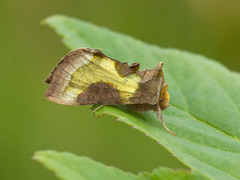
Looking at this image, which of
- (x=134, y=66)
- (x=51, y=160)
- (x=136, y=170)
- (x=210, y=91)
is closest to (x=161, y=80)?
(x=134, y=66)

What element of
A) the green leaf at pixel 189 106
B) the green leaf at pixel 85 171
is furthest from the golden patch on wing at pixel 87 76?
the green leaf at pixel 85 171

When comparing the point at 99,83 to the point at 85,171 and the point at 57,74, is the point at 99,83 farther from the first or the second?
the point at 85,171

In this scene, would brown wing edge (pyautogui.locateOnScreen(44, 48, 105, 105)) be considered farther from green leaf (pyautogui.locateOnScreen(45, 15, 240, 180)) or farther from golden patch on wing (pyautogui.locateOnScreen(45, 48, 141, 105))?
green leaf (pyautogui.locateOnScreen(45, 15, 240, 180))

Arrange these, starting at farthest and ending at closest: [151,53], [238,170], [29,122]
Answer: [29,122] → [151,53] → [238,170]

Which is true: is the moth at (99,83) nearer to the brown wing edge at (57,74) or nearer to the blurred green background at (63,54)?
the brown wing edge at (57,74)

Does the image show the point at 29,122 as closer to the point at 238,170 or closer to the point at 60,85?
the point at 60,85

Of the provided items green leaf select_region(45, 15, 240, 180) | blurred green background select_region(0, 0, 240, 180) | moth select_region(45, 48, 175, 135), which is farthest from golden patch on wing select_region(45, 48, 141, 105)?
blurred green background select_region(0, 0, 240, 180)

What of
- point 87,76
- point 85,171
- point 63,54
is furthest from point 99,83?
point 63,54
